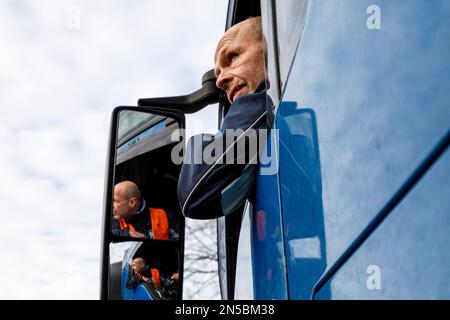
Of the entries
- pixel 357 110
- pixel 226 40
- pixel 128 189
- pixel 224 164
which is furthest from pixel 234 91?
pixel 357 110

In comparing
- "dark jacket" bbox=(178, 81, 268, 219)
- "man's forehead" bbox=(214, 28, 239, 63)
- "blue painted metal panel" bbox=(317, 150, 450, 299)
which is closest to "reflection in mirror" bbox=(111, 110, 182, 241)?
"man's forehead" bbox=(214, 28, 239, 63)

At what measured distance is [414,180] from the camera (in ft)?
2.49

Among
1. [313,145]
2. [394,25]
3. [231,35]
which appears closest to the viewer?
[394,25]

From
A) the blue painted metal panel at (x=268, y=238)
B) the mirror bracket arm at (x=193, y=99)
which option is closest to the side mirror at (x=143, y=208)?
the mirror bracket arm at (x=193, y=99)

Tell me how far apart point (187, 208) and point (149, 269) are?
2.92ft

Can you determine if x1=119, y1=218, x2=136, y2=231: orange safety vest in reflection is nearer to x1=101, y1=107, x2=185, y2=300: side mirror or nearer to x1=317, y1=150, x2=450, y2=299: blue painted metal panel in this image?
x1=101, y1=107, x2=185, y2=300: side mirror

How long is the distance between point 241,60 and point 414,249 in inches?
62.7

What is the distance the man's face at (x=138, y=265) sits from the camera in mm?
2641

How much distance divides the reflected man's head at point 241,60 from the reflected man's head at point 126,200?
0.62 metres

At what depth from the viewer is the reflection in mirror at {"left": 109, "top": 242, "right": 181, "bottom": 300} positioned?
8.27 feet

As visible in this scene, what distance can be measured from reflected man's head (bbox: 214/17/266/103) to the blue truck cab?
0.61m

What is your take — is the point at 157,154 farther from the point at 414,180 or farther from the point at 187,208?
the point at 414,180

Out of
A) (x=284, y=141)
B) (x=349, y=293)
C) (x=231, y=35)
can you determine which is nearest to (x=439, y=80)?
(x=349, y=293)

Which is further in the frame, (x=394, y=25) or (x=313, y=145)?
(x=313, y=145)
